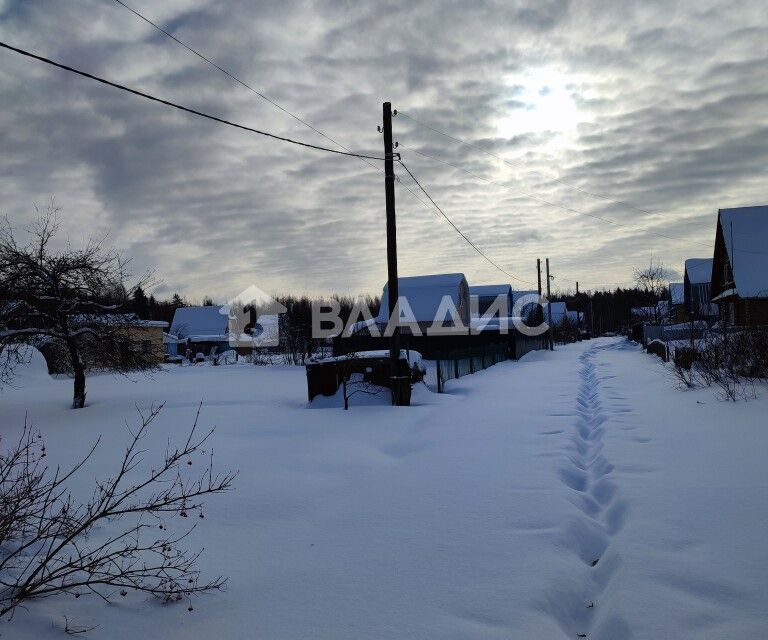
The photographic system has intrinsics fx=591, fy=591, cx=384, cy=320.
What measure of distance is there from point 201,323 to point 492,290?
3298 cm

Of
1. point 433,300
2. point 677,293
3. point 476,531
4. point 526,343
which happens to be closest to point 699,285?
point 677,293

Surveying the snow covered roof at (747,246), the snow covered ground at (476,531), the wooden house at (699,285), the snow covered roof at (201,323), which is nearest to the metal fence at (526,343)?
the wooden house at (699,285)

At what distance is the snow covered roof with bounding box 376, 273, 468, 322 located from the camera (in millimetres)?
40219

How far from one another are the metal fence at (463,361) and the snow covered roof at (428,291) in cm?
707

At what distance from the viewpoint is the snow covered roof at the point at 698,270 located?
4338 cm

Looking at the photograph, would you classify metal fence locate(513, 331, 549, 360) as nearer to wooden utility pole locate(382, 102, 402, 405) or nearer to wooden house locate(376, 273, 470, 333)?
wooden house locate(376, 273, 470, 333)

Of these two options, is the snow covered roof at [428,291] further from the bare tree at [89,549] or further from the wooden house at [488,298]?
the bare tree at [89,549]

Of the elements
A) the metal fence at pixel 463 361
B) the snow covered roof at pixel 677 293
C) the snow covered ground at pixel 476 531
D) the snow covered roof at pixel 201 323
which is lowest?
the snow covered ground at pixel 476 531

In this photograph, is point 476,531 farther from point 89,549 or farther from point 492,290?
point 492,290

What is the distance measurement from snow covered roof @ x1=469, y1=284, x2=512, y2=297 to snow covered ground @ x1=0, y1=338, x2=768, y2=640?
173 ft

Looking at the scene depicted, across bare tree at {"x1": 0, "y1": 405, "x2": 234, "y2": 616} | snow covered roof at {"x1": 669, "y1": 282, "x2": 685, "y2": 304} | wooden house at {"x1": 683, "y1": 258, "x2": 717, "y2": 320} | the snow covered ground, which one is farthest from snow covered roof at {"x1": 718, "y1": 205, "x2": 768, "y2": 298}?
bare tree at {"x1": 0, "y1": 405, "x2": 234, "y2": 616}

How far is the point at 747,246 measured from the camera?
2908 centimetres

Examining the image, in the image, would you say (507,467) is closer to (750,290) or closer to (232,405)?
(232,405)

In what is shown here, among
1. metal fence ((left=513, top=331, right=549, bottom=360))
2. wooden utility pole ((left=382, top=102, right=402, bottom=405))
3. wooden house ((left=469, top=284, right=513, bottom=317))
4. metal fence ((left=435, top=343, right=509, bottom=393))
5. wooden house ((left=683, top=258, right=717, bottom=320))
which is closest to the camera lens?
wooden utility pole ((left=382, top=102, right=402, bottom=405))
